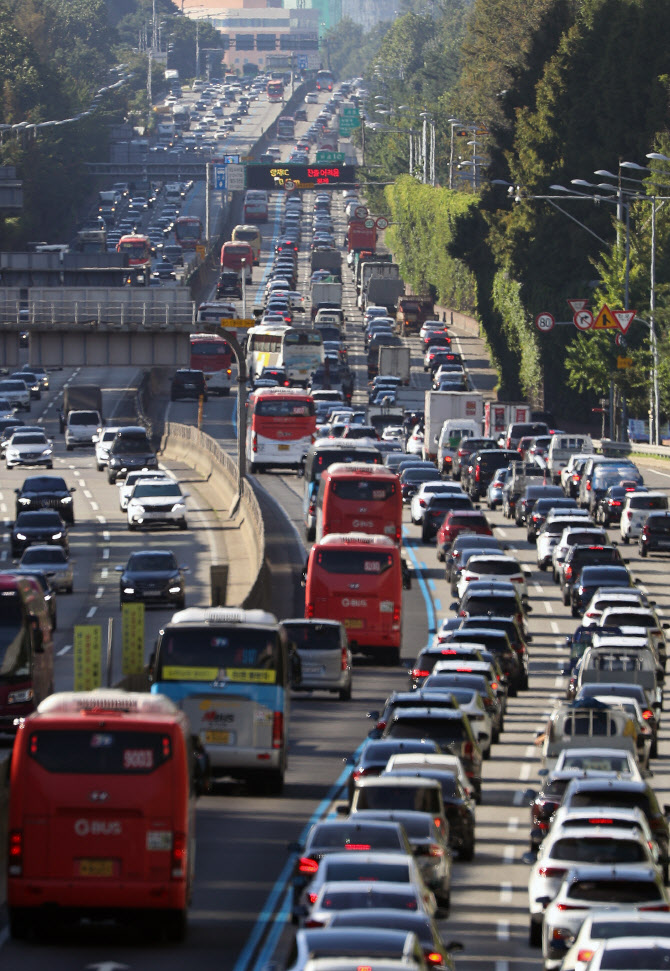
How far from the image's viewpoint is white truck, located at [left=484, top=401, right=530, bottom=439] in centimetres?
9331

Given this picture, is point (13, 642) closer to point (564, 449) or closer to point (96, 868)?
point (96, 868)

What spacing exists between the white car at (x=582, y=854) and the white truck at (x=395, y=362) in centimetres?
9843

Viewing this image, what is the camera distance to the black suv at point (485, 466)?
78062 millimetres

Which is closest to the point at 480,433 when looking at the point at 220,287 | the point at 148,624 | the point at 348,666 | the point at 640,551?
the point at 640,551

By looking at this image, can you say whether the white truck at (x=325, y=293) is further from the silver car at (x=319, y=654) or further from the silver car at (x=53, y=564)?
the silver car at (x=319, y=654)

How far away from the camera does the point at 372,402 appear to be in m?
111

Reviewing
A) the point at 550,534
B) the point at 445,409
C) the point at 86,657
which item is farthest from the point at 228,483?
the point at 86,657

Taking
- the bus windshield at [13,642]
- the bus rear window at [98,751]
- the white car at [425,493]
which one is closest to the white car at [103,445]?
the white car at [425,493]

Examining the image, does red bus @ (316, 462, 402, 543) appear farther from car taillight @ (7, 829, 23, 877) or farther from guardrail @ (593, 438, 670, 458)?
car taillight @ (7, 829, 23, 877)

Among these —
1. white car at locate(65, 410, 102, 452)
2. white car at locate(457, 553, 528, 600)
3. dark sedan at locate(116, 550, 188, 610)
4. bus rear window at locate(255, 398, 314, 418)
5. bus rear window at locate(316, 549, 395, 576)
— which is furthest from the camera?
white car at locate(65, 410, 102, 452)

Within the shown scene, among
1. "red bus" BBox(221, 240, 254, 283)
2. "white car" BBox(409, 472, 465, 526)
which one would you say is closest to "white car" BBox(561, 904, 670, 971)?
"white car" BBox(409, 472, 465, 526)

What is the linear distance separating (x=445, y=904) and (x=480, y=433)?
62.3 metres

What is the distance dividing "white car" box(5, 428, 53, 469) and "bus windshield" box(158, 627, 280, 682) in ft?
215

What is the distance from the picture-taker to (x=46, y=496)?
7638 centimetres
